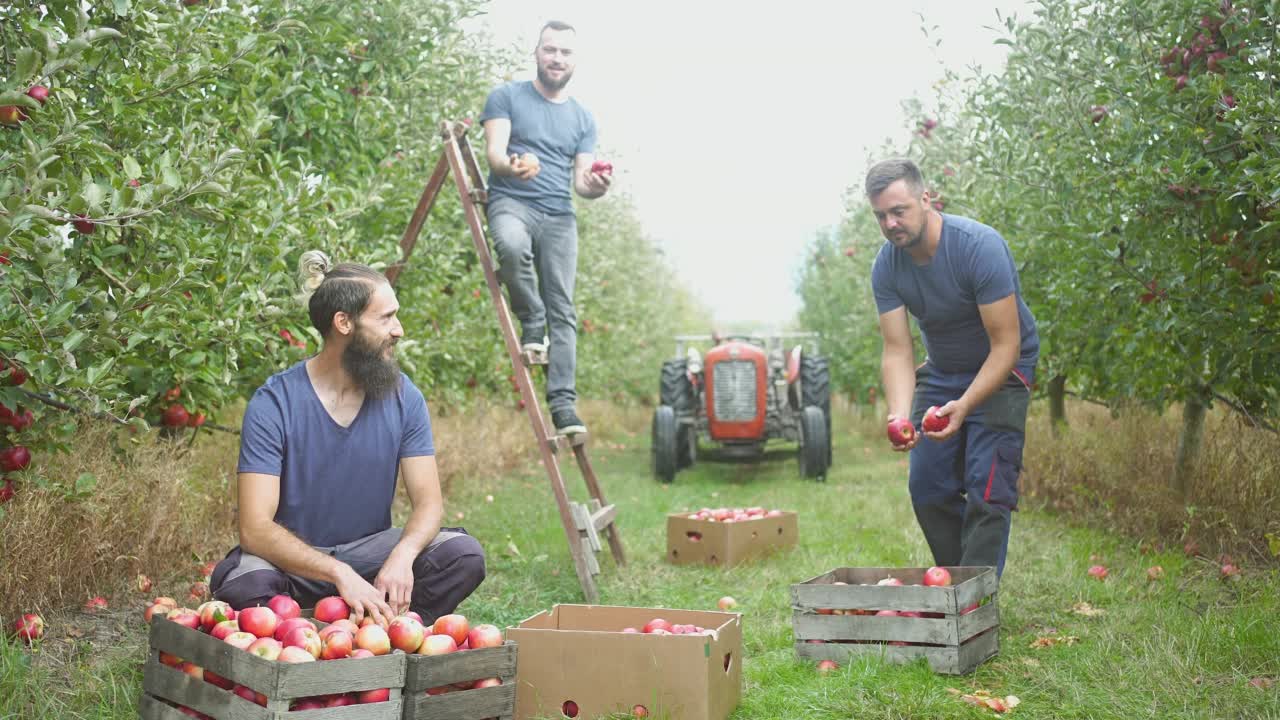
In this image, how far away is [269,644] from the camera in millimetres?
3086

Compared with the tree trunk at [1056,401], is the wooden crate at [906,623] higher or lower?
lower

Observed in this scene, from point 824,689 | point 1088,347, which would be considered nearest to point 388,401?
point 824,689

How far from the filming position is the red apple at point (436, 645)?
10.7ft

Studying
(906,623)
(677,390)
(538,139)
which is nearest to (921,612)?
(906,623)

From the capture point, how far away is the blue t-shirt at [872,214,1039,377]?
4.59m

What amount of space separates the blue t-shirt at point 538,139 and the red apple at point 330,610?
2.96 m

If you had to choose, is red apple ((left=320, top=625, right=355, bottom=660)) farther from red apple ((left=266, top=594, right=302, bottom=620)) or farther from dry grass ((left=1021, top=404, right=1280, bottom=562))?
dry grass ((left=1021, top=404, right=1280, bottom=562))

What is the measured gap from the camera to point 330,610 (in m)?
3.48

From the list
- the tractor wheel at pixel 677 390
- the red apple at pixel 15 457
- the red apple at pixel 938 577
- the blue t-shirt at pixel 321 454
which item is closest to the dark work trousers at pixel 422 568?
the blue t-shirt at pixel 321 454

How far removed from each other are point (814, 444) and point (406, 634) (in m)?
8.33

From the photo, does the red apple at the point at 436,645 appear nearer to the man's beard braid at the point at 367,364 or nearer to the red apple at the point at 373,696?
the red apple at the point at 373,696

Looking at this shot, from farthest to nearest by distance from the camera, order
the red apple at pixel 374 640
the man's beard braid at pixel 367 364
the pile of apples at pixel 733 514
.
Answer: the pile of apples at pixel 733 514 → the man's beard braid at pixel 367 364 → the red apple at pixel 374 640

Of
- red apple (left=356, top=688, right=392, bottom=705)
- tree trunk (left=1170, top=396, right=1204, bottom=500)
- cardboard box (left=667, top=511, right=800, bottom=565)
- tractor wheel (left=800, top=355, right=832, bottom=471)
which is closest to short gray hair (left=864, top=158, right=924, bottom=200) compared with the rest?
cardboard box (left=667, top=511, right=800, bottom=565)

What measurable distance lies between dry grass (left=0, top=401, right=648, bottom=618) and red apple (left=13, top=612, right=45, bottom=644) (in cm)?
22
